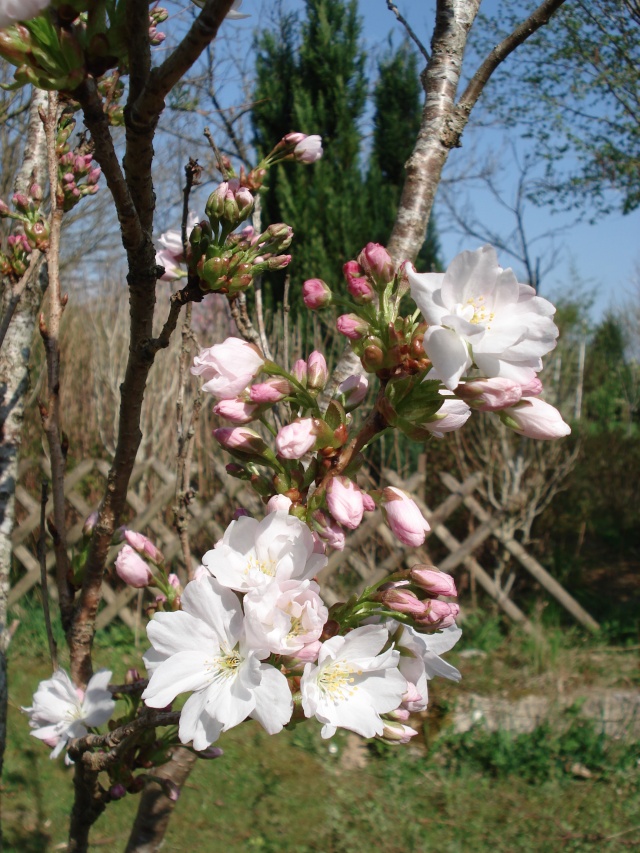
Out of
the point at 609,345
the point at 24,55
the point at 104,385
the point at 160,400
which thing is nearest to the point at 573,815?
the point at 24,55

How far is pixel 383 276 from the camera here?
786 mm

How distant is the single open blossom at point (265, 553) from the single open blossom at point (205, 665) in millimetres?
25

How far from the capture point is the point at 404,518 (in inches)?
29.9

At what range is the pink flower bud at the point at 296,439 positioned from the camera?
2.31 ft

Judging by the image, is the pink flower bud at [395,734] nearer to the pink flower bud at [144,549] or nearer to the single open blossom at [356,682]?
the single open blossom at [356,682]

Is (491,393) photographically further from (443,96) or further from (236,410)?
(443,96)

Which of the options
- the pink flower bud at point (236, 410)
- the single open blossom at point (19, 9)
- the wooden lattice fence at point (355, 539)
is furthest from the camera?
the wooden lattice fence at point (355, 539)

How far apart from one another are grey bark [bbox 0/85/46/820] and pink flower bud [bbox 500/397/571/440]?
101 cm

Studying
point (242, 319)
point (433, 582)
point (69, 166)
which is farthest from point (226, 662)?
point (69, 166)

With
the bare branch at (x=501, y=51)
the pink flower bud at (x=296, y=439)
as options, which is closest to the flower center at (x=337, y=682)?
the pink flower bud at (x=296, y=439)

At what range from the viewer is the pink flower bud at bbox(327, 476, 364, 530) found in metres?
0.70

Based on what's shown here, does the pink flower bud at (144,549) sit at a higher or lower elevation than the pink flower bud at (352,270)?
lower

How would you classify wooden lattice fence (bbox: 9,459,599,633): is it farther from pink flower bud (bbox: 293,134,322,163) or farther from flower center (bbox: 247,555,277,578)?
flower center (bbox: 247,555,277,578)

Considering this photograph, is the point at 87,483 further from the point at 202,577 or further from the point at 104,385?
the point at 202,577
